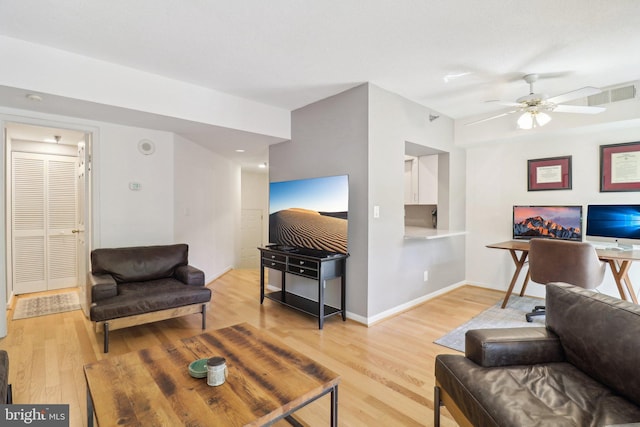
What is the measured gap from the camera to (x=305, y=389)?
142 centimetres

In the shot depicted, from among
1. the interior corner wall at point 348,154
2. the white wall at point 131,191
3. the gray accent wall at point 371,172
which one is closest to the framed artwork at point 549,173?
the gray accent wall at point 371,172

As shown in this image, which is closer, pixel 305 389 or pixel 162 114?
pixel 305 389

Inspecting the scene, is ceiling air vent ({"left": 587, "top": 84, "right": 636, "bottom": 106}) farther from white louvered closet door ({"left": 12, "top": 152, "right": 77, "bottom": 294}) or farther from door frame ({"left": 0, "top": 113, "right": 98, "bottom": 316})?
white louvered closet door ({"left": 12, "top": 152, "right": 77, "bottom": 294})

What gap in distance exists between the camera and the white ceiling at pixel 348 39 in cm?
207

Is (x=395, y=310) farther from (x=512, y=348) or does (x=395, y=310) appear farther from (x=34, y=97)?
(x=34, y=97)

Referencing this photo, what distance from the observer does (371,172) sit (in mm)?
3305

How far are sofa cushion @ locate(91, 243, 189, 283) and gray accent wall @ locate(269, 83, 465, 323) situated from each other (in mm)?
1518

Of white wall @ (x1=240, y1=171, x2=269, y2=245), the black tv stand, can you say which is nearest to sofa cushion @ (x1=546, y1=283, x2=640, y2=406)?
the black tv stand

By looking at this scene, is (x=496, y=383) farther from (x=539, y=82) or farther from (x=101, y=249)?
(x=101, y=249)

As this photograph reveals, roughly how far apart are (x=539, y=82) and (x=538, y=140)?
1.21 m

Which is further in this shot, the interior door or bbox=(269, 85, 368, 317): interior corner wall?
the interior door

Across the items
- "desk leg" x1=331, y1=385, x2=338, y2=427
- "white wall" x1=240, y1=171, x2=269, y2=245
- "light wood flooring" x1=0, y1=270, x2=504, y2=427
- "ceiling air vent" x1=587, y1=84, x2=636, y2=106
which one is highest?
"ceiling air vent" x1=587, y1=84, x2=636, y2=106

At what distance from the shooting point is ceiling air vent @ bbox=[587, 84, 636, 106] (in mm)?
3289

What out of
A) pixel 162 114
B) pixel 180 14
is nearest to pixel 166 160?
pixel 162 114
